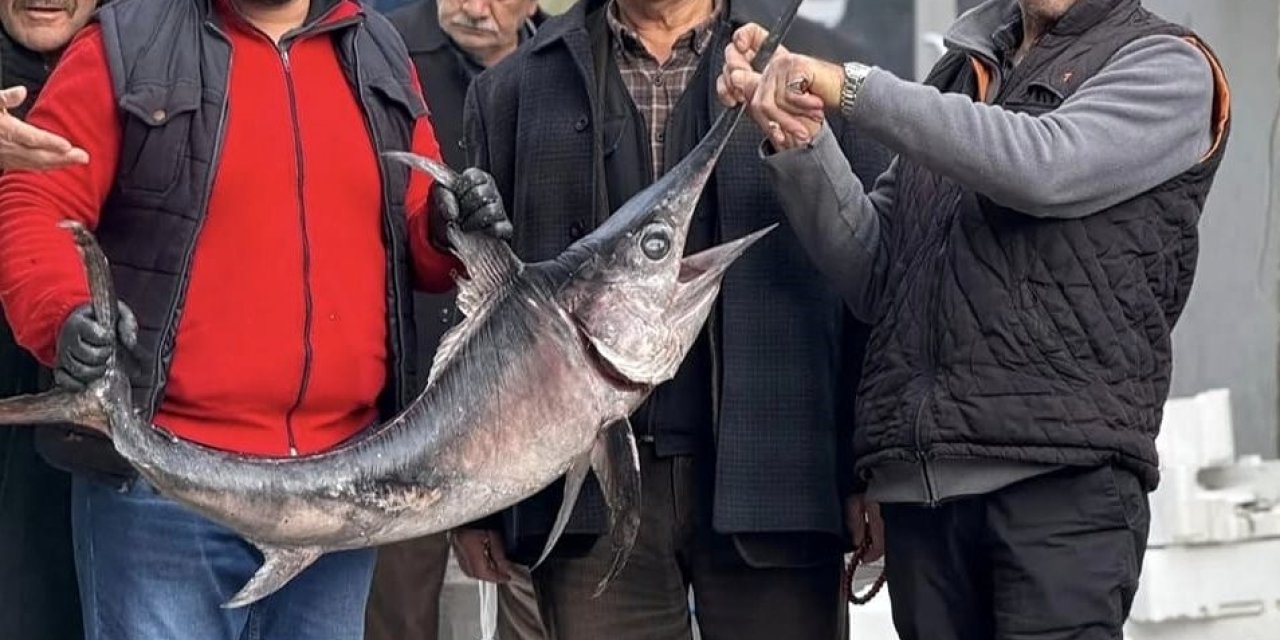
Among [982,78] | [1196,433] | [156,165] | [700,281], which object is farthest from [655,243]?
[1196,433]

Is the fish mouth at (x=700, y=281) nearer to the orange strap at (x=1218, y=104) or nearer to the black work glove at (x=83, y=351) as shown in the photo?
the orange strap at (x=1218, y=104)

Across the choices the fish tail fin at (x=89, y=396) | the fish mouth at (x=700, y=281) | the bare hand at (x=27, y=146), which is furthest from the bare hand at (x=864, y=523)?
the bare hand at (x=27, y=146)

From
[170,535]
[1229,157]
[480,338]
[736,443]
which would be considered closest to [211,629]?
[170,535]

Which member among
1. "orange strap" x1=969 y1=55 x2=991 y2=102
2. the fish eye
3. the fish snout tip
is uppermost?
"orange strap" x1=969 y1=55 x2=991 y2=102

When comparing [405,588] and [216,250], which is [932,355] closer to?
[216,250]

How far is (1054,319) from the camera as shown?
3.98 m

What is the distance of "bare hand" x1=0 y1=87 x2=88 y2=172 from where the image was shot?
3734mm

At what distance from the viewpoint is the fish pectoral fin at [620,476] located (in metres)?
3.99

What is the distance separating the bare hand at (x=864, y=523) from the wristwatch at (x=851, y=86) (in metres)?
0.84

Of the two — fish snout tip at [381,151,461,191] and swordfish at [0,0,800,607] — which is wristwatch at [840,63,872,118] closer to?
swordfish at [0,0,800,607]

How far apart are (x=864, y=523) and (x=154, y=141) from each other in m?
1.53

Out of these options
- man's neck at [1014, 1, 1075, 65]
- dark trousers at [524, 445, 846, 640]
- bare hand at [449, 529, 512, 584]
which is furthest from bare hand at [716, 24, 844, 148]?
bare hand at [449, 529, 512, 584]

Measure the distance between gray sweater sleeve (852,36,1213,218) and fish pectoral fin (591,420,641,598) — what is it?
2.23ft

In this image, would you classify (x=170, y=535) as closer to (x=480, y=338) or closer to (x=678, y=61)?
(x=480, y=338)
